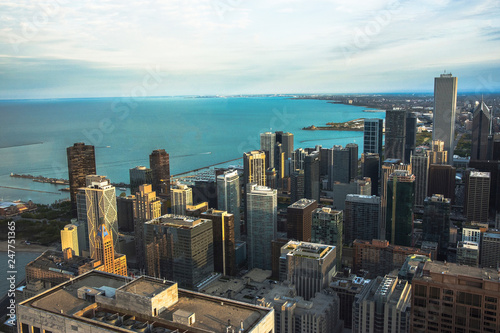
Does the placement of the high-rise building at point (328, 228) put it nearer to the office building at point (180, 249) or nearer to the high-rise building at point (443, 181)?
the office building at point (180, 249)

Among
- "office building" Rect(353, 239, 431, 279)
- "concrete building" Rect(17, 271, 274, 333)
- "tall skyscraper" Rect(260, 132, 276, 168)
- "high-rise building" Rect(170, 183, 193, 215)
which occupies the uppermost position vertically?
"concrete building" Rect(17, 271, 274, 333)

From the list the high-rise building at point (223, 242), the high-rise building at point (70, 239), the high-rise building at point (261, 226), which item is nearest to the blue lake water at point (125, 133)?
the high-rise building at point (70, 239)

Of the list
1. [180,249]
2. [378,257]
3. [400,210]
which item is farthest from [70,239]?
[400,210]

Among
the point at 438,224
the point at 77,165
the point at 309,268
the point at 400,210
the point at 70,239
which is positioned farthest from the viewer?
the point at 77,165

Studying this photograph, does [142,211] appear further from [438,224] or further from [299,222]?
[438,224]

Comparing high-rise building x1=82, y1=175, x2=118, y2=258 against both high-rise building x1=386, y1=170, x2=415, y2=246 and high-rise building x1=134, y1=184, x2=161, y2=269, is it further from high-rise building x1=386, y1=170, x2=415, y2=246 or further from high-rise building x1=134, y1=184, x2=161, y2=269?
high-rise building x1=386, y1=170, x2=415, y2=246

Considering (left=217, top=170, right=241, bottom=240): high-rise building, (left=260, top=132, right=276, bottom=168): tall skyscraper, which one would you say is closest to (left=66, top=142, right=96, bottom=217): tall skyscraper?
(left=217, top=170, right=241, bottom=240): high-rise building

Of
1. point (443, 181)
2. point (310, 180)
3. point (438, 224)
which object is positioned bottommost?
point (438, 224)
